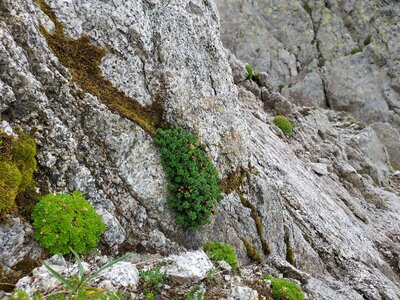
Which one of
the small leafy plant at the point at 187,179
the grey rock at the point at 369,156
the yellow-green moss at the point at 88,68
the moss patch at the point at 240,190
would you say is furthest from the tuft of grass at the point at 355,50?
the yellow-green moss at the point at 88,68

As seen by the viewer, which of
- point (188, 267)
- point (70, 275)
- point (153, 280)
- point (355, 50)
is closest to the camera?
point (70, 275)

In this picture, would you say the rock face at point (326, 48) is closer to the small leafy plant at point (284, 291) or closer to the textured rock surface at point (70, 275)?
the small leafy plant at point (284, 291)

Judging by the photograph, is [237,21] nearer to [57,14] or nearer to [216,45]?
[216,45]

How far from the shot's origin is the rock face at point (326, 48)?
53.7 metres

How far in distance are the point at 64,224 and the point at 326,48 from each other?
201ft

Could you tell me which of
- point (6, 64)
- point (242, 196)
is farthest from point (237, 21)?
point (6, 64)

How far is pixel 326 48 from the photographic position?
59.2 meters

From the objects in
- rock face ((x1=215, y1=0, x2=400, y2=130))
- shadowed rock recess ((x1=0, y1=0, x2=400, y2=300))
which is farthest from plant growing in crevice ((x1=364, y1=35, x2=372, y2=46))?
shadowed rock recess ((x1=0, y1=0, x2=400, y2=300))

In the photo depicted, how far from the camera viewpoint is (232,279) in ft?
28.7

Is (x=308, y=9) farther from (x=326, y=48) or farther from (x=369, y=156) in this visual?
(x=369, y=156)

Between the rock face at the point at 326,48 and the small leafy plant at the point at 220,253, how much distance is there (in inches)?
1848

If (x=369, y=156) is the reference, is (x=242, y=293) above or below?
below

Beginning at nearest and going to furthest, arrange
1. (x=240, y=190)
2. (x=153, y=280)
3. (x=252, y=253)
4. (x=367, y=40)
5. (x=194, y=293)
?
(x=153, y=280) → (x=194, y=293) → (x=252, y=253) → (x=240, y=190) → (x=367, y=40)

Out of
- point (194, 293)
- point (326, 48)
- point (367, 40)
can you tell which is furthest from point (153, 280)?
point (367, 40)
